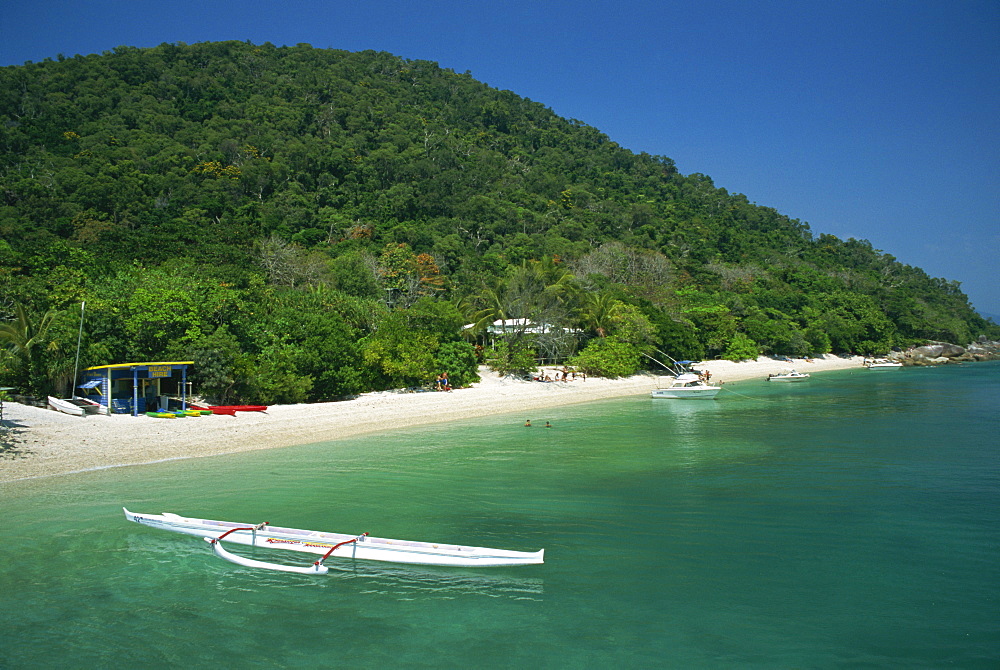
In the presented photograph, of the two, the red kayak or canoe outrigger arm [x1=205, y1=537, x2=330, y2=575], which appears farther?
the red kayak

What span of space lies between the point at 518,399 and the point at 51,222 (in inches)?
1549

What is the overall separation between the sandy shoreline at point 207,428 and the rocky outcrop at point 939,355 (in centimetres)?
5381

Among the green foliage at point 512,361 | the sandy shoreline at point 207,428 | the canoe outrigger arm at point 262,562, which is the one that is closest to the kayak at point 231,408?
the sandy shoreline at point 207,428

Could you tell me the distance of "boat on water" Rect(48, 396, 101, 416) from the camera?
1941 centimetres

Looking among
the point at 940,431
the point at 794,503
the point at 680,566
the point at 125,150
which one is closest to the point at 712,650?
the point at 680,566

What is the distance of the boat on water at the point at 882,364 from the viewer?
197ft

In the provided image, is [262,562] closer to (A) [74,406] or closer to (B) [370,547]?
(B) [370,547]

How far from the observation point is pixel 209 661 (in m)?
7.47

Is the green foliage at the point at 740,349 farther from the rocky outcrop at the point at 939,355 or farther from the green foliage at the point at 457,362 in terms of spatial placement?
the green foliage at the point at 457,362

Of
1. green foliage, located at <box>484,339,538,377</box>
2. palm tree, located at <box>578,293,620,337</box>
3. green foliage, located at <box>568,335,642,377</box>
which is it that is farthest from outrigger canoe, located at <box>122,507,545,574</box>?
palm tree, located at <box>578,293,620,337</box>

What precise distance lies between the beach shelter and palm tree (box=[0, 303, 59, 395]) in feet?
4.49

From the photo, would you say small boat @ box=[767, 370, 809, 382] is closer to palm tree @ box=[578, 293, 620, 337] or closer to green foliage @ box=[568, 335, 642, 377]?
green foliage @ box=[568, 335, 642, 377]

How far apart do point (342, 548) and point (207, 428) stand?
38.6 ft

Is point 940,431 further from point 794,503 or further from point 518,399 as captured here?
point 518,399
